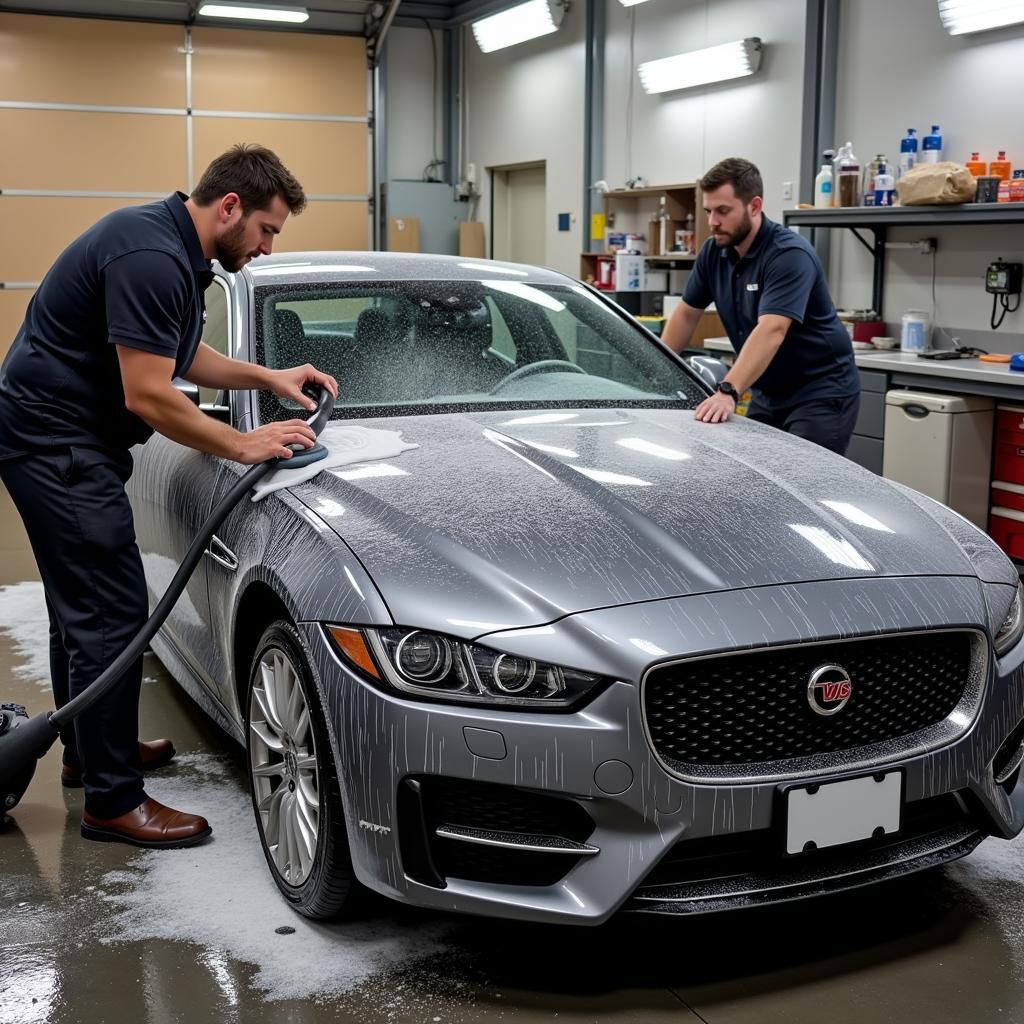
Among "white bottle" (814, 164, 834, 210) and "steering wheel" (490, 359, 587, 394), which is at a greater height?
"white bottle" (814, 164, 834, 210)

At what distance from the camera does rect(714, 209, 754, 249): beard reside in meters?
3.97

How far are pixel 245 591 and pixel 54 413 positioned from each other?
53 centimetres

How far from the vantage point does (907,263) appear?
272 inches

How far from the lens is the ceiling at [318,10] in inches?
440

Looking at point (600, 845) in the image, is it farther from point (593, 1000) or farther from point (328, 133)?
point (328, 133)

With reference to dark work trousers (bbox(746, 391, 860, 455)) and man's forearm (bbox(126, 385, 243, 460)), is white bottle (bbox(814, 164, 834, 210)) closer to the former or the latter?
dark work trousers (bbox(746, 391, 860, 455))

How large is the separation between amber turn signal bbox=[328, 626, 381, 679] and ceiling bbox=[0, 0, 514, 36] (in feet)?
32.5

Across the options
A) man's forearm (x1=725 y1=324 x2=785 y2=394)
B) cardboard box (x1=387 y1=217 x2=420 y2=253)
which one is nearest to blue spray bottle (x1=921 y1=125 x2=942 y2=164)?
man's forearm (x1=725 y1=324 x2=785 y2=394)


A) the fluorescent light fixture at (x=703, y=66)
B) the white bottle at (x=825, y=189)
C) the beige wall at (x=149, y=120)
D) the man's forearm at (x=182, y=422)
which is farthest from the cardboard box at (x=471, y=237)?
the man's forearm at (x=182, y=422)

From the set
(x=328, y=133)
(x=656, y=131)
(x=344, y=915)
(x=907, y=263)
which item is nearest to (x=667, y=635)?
(x=344, y=915)

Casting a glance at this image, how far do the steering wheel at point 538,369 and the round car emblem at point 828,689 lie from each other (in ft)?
4.18

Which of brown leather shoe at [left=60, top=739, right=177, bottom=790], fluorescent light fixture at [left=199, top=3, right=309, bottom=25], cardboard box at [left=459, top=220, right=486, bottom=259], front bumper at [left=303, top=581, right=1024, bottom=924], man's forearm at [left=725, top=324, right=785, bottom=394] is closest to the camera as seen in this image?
front bumper at [left=303, top=581, right=1024, bottom=924]

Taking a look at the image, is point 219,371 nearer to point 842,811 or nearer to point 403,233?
point 842,811

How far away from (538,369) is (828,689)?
1.39 metres
